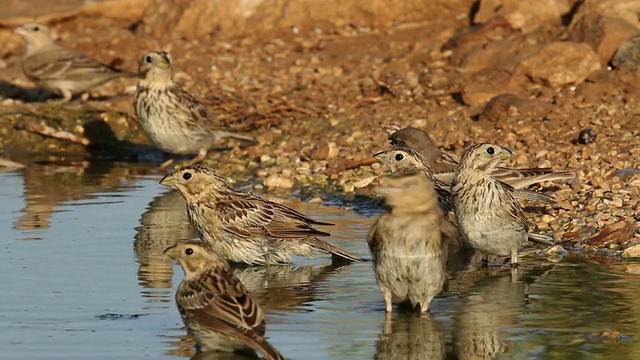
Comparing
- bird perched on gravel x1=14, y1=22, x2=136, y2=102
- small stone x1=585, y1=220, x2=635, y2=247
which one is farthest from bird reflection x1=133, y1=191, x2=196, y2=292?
bird perched on gravel x1=14, y1=22, x2=136, y2=102

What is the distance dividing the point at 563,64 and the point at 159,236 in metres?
5.63

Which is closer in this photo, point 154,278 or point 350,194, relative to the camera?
point 154,278

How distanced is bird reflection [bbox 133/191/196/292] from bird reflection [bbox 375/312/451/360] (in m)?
1.79

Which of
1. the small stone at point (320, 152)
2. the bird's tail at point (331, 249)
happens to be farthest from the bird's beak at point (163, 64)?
the bird's tail at point (331, 249)

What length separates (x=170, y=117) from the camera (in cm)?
1459

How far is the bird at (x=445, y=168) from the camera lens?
11062mm

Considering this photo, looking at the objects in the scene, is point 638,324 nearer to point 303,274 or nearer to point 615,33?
point 303,274

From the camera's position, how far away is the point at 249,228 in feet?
33.0

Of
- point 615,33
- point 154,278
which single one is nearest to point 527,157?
point 615,33

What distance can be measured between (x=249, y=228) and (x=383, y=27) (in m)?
8.31

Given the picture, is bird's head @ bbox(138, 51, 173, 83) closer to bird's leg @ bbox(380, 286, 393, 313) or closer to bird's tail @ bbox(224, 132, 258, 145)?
bird's tail @ bbox(224, 132, 258, 145)

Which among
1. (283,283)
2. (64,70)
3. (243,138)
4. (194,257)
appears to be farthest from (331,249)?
(64,70)

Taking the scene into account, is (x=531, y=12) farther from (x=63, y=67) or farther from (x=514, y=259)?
(x=514, y=259)

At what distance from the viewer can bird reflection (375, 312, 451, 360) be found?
7176mm
